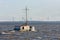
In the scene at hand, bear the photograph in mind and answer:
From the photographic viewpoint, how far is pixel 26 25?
111188 mm

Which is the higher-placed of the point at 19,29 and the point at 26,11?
the point at 26,11

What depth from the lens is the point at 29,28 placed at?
11206 cm

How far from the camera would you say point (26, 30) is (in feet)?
369

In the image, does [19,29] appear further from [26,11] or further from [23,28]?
[26,11]

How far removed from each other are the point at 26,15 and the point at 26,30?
33.5 ft

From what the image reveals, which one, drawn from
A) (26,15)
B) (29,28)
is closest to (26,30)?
(29,28)

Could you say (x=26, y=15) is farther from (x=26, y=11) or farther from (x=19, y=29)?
(x=19, y=29)

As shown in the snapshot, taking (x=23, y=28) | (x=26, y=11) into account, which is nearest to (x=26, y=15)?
(x=26, y=11)

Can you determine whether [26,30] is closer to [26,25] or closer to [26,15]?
[26,25]

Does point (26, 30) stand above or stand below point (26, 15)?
below

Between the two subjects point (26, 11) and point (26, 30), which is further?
point (26, 30)

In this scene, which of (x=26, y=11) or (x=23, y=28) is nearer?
(x=26, y=11)

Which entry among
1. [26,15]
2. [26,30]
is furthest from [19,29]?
[26,15]

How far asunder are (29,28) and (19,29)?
6699 mm
